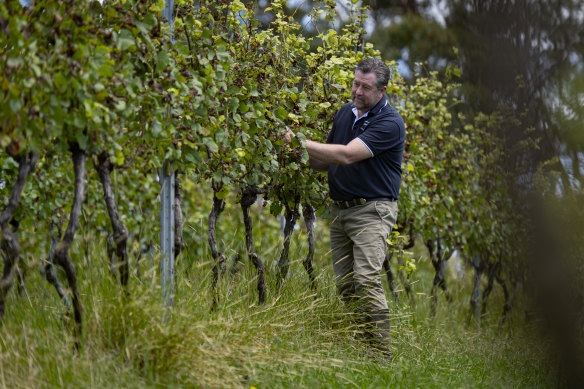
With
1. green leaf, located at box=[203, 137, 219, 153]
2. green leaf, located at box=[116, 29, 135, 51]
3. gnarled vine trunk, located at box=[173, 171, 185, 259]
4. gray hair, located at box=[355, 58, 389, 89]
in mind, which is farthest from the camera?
gray hair, located at box=[355, 58, 389, 89]

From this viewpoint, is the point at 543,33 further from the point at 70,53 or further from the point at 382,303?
the point at 382,303

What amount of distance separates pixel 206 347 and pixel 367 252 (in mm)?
1499

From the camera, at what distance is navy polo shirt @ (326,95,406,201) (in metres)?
4.30

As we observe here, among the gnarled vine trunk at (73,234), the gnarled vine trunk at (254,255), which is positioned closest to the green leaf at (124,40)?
the gnarled vine trunk at (73,234)

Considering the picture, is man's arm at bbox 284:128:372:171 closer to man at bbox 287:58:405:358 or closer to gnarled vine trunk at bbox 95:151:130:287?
man at bbox 287:58:405:358

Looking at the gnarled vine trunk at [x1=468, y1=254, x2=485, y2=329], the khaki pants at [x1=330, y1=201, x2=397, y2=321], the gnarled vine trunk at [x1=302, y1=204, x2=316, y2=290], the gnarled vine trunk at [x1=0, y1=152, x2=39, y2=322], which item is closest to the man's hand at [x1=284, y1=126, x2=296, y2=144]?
the khaki pants at [x1=330, y1=201, x2=397, y2=321]

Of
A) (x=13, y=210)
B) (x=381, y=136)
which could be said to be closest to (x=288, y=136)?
(x=381, y=136)

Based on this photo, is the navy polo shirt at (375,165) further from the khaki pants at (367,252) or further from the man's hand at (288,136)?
the man's hand at (288,136)

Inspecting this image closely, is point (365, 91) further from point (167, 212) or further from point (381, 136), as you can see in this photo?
point (167, 212)

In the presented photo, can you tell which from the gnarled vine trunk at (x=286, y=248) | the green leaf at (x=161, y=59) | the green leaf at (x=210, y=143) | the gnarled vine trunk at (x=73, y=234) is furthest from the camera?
the gnarled vine trunk at (x=286, y=248)

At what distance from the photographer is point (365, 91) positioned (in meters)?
4.38

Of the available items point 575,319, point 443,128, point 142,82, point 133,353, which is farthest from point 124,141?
point 443,128

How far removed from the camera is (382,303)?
14.1 feet

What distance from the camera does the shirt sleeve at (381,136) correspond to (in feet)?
13.8
